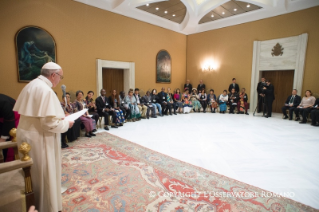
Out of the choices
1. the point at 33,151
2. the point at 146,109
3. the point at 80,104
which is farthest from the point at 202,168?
the point at 146,109

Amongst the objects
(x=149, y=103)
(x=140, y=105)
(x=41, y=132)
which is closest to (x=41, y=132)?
(x=41, y=132)

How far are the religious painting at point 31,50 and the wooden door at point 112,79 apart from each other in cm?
283

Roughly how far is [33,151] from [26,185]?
342 millimetres

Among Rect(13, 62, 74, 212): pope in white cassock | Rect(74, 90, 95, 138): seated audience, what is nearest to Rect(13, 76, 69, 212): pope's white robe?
Rect(13, 62, 74, 212): pope in white cassock

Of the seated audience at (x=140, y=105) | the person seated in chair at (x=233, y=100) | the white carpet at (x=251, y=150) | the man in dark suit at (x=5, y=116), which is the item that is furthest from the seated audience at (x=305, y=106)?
the man in dark suit at (x=5, y=116)

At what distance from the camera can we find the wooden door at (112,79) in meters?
9.20

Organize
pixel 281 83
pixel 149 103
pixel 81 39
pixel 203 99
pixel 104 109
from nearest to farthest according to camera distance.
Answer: pixel 104 109, pixel 81 39, pixel 149 103, pixel 281 83, pixel 203 99

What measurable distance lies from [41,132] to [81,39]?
6795 millimetres

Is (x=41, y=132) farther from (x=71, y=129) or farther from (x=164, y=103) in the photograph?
(x=164, y=103)

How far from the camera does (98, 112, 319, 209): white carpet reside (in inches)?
119

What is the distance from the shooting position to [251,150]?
4344 millimetres

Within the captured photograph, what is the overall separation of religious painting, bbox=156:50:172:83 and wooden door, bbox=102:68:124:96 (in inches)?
88.9

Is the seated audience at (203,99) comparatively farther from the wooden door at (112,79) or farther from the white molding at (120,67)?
the wooden door at (112,79)

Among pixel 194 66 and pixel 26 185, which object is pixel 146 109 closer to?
pixel 194 66
